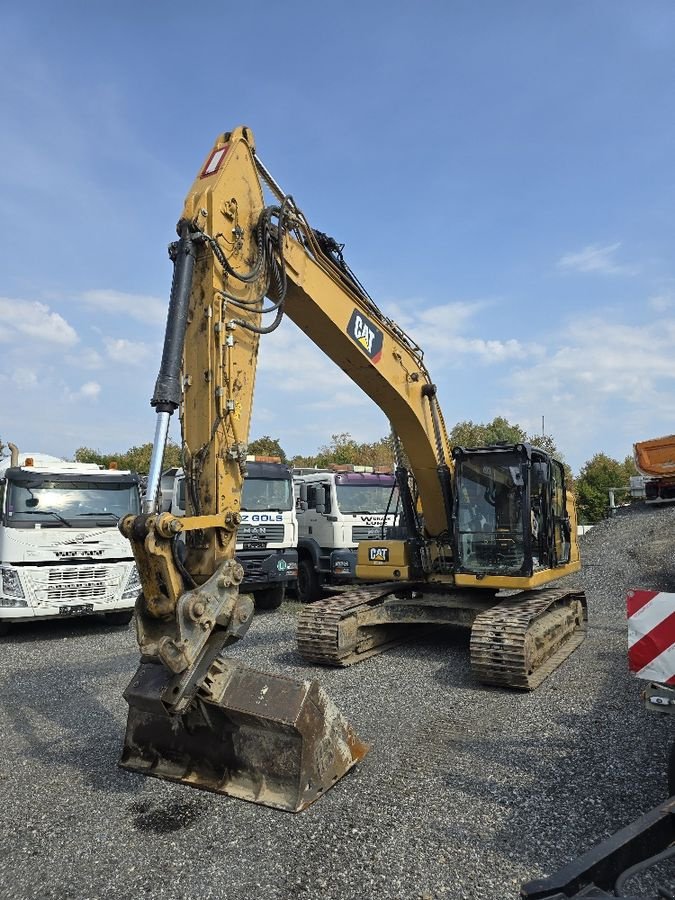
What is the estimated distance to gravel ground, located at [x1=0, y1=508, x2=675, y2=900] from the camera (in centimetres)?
358

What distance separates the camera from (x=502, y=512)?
8.11 meters

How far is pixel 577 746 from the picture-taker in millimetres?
5234

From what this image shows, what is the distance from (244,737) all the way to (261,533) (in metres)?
8.05

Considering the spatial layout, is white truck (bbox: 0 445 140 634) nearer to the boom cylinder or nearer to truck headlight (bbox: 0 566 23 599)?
truck headlight (bbox: 0 566 23 599)

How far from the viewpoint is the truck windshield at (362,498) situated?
1357 centimetres

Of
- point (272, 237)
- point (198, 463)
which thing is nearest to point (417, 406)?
point (272, 237)

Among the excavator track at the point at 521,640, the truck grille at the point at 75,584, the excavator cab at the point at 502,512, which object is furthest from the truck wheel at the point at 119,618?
the excavator track at the point at 521,640

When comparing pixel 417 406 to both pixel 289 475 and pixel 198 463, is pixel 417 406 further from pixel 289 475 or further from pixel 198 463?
pixel 289 475

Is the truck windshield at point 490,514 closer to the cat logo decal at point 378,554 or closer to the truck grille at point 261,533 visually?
the cat logo decal at point 378,554

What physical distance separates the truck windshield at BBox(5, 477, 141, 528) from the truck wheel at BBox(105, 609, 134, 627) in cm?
159

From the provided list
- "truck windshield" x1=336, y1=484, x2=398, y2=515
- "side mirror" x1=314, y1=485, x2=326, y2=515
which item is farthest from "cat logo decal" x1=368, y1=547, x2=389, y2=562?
"side mirror" x1=314, y1=485, x2=326, y2=515

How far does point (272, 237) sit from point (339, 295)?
44.5 inches

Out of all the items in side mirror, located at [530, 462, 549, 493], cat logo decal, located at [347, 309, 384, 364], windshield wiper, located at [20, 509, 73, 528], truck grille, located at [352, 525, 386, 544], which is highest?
cat logo decal, located at [347, 309, 384, 364]

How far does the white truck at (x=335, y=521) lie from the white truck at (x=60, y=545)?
3.78 metres
